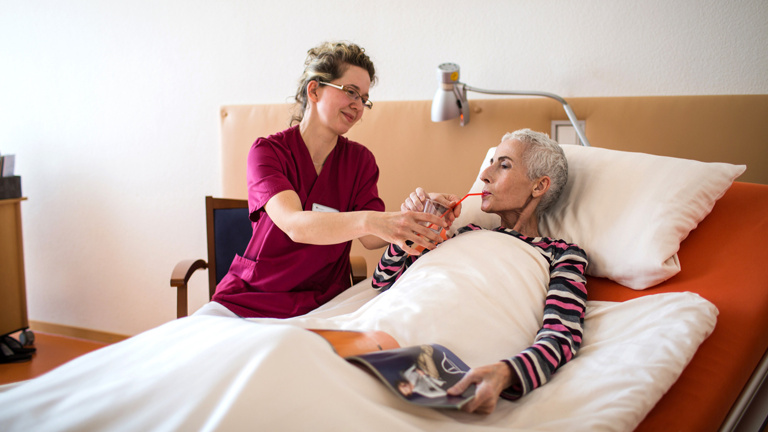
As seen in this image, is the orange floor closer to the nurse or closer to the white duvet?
the nurse

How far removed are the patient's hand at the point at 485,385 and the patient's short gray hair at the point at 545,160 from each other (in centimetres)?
72

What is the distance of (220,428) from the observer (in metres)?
0.83

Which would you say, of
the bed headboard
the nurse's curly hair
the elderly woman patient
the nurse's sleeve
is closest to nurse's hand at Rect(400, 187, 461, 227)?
the elderly woman patient

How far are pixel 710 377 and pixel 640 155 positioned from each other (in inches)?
28.9

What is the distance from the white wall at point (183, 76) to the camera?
6.72 feet

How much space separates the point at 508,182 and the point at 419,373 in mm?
786

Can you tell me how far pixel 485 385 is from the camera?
1050 millimetres

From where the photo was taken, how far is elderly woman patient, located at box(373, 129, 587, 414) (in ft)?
3.76

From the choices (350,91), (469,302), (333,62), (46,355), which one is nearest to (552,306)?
(469,302)

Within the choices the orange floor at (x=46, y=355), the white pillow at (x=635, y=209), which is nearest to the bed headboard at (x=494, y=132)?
the white pillow at (x=635, y=209)

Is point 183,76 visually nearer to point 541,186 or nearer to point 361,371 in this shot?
point 541,186

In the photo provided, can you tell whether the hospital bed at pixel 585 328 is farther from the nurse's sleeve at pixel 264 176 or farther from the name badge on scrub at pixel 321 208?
the nurse's sleeve at pixel 264 176

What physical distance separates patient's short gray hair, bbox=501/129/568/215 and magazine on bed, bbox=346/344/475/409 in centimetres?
74

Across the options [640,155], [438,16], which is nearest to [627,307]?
[640,155]
